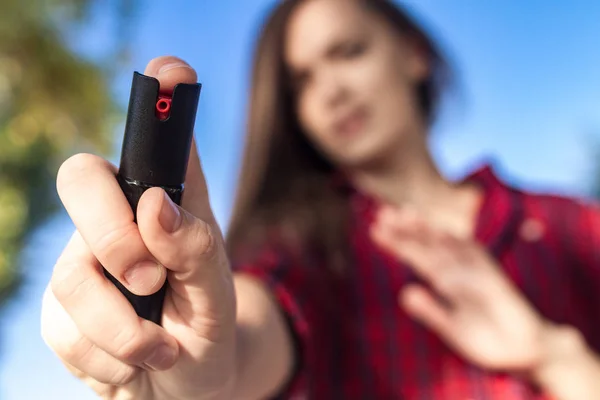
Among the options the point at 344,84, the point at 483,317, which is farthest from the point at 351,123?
the point at 483,317

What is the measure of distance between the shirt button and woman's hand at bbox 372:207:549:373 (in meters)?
0.10

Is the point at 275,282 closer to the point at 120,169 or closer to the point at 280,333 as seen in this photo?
the point at 280,333

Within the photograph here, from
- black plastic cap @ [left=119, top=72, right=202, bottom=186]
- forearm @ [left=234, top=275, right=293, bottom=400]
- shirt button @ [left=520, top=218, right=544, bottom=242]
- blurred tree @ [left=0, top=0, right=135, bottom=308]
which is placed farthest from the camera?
blurred tree @ [left=0, top=0, right=135, bottom=308]

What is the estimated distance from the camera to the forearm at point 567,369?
56 cm

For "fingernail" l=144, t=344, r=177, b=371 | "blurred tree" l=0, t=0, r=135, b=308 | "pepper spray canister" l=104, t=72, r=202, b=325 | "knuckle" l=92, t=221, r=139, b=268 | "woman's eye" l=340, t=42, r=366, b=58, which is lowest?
"blurred tree" l=0, t=0, r=135, b=308

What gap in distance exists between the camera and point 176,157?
0.22 metres

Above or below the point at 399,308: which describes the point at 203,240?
above

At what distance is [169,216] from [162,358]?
69 millimetres

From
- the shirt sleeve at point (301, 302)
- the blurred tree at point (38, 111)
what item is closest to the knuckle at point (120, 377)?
the shirt sleeve at point (301, 302)

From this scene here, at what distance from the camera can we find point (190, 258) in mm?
231

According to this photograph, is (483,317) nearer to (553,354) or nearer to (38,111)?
(553,354)

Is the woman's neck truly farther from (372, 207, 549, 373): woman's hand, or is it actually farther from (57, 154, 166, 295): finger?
(57, 154, 166, 295): finger

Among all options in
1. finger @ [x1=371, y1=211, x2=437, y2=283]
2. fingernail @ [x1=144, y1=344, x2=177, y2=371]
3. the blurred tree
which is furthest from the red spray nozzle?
the blurred tree

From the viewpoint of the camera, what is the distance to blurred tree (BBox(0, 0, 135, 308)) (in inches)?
50.5
